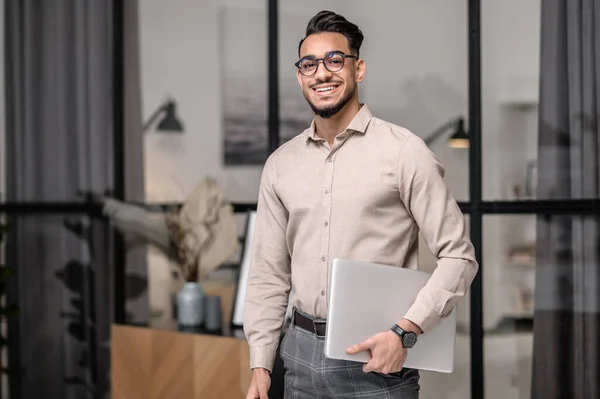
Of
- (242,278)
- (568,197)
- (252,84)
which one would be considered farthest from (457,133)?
(242,278)

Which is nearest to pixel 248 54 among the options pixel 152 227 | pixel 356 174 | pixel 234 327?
pixel 152 227

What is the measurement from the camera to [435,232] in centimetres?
207

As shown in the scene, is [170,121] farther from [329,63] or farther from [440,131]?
[329,63]

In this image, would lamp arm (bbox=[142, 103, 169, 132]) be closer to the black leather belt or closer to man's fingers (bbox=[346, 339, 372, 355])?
the black leather belt

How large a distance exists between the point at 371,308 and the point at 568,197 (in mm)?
1660

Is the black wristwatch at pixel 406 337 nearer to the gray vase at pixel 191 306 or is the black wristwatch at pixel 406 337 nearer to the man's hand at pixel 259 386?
the man's hand at pixel 259 386

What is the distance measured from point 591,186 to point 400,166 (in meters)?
1.55

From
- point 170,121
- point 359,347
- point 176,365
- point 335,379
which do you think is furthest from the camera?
point 170,121

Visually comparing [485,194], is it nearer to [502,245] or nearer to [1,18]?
[502,245]

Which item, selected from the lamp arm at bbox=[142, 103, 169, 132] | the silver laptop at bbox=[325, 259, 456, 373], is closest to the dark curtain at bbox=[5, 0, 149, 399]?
the lamp arm at bbox=[142, 103, 169, 132]

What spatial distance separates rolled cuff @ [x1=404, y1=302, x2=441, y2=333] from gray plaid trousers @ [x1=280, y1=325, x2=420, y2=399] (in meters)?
0.18

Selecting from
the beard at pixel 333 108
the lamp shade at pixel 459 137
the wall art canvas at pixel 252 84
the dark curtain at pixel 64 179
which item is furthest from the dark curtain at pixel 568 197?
the dark curtain at pixel 64 179

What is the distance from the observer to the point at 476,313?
360 cm

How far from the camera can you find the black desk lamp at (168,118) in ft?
14.3
